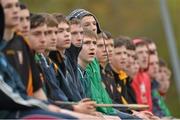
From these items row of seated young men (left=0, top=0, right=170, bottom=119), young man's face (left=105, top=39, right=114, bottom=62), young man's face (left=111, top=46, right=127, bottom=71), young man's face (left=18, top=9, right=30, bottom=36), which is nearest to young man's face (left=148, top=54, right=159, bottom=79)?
row of seated young men (left=0, top=0, right=170, bottom=119)

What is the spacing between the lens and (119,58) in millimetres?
14055

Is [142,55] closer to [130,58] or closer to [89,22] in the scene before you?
[130,58]

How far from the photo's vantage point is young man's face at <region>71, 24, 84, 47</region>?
1148cm

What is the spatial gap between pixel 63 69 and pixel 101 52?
6.49 feet

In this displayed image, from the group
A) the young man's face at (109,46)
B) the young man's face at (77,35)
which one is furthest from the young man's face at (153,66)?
the young man's face at (77,35)

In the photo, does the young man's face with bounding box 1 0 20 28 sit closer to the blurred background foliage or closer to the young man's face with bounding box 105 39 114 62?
the young man's face with bounding box 105 39 114 62

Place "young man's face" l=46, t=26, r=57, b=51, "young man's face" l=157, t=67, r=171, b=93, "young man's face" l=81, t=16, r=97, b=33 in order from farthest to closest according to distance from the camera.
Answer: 1. "young man's face" l=157, t=67, r=171, b=93
2. "young man's face" l=81, t=16, r=97, b=33
3. "young man's face" l=46, t=26, r=57, b=51

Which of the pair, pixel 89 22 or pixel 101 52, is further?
pixel 101 52

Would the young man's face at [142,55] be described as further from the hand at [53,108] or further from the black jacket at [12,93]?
the black jacket at [12,93]

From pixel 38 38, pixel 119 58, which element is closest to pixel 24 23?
pixel 38 38

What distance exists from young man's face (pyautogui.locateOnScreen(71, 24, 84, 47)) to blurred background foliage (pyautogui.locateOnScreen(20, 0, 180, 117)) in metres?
15.3

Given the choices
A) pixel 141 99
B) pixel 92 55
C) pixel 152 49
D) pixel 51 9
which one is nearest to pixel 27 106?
pixel 92 55

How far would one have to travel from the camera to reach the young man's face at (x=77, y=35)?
452 inches

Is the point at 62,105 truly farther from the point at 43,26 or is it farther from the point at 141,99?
the point at 141,99
